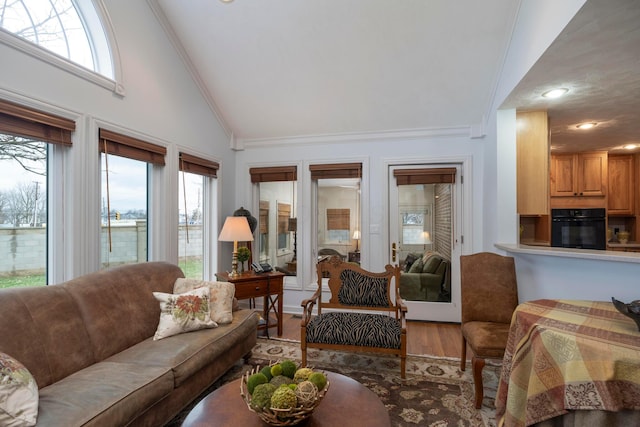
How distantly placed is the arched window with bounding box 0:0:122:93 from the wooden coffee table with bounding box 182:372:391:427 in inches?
94.1

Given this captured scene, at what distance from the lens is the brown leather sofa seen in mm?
1509

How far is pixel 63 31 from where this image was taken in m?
2.30

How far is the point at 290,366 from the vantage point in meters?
1.45

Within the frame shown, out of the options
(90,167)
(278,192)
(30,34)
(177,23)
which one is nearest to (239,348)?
(90,167)

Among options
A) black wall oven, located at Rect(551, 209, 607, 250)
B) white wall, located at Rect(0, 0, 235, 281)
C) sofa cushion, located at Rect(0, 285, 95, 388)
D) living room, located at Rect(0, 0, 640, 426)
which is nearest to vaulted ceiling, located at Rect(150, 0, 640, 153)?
living room, located at Rect(0, 0, 640, 426)

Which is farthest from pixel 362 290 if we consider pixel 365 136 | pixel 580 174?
pixel 580 174

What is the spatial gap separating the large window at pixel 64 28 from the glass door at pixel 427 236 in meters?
3.16

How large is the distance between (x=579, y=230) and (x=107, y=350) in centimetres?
456

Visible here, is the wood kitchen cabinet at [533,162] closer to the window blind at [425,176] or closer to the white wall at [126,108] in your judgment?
the window blind at [425,176]

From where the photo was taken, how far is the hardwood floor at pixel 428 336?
3037 millimetres

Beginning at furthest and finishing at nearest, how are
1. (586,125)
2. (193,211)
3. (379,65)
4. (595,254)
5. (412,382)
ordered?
(193,211)
(586,125)
(379,65)
(412,382)
(595,254)

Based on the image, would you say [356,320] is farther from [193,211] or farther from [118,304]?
[193,211]

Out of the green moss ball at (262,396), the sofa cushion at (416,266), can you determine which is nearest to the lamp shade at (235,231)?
the sofa cushion at (416,266)

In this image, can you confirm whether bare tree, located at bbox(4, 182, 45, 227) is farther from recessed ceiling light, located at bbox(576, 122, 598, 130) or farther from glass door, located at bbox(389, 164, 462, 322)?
recessed ceiling light, located at bbox(576, 122, 598, 130)
